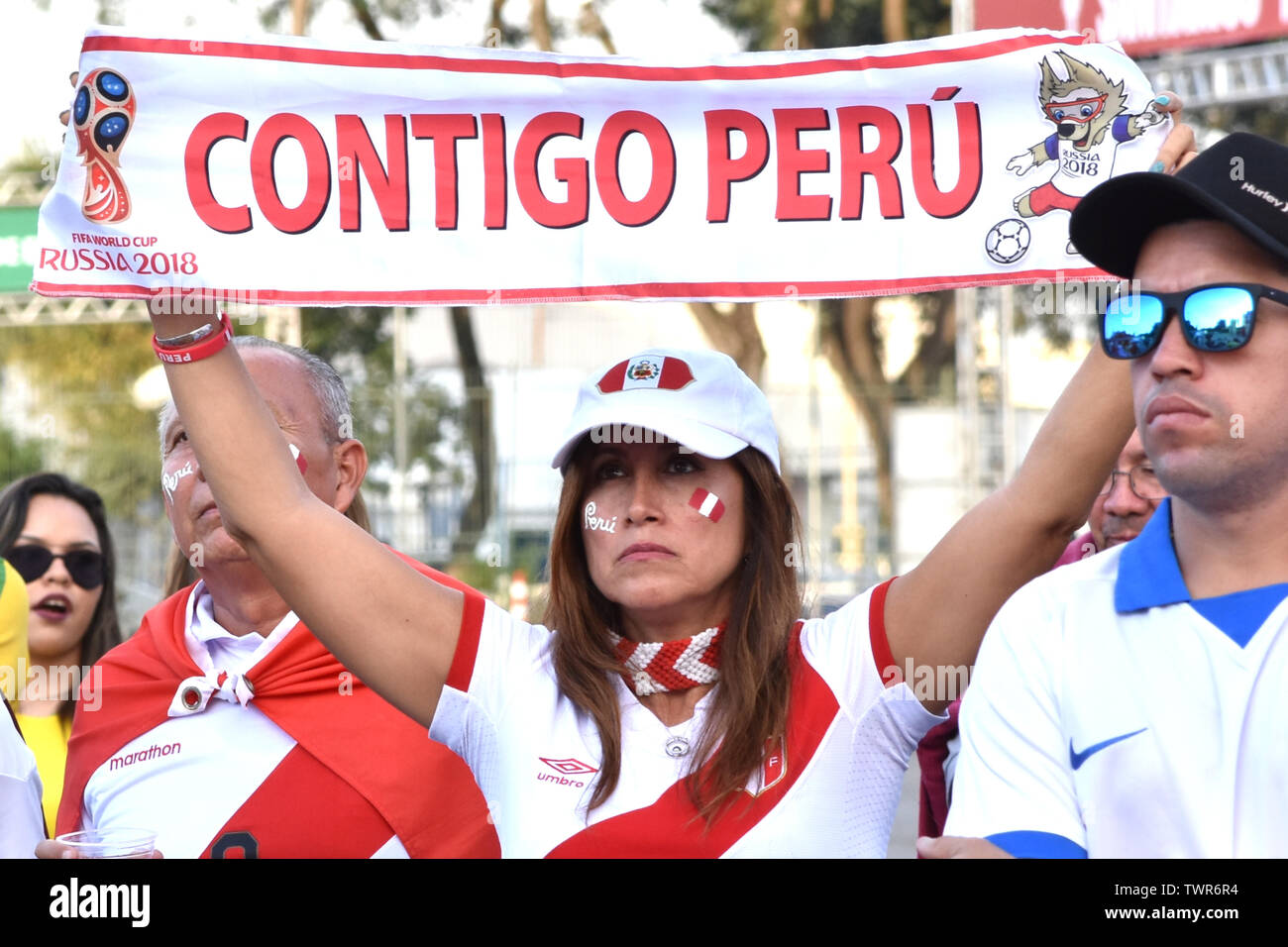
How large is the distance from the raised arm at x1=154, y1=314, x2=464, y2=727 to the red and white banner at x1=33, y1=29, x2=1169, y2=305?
34 cm

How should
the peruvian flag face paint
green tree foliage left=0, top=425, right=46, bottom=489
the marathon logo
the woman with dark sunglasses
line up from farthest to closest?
green tree foliage left=0, top=425, right=46, bottom=489 < the woman with dark sunglasses < the marathon logo < the peruvian flag face paint

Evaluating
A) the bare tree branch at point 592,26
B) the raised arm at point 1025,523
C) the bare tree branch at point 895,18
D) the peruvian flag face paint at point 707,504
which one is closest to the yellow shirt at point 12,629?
the peruvian flag face paint at point 707,504

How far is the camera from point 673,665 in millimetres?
2807

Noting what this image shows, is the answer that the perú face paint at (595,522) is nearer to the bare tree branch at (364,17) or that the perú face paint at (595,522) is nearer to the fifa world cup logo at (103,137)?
the fifa world cup logo at (103,137)

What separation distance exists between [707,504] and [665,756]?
18.0 inches

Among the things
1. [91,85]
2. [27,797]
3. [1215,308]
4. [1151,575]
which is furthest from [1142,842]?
[91,85]

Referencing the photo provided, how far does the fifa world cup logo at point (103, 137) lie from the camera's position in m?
2.89

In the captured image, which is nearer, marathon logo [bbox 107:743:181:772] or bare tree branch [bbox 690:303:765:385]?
marathon logo [bbox 107:743:181:772]

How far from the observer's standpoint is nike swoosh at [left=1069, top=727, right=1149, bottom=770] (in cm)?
201

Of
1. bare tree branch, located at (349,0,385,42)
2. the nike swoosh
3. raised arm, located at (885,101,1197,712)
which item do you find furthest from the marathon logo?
bare tree branch, located at (349,0,385,42)

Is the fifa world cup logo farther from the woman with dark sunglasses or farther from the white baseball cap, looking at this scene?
the woman with dark sunglasses

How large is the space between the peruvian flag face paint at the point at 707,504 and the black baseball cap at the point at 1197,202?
82cm

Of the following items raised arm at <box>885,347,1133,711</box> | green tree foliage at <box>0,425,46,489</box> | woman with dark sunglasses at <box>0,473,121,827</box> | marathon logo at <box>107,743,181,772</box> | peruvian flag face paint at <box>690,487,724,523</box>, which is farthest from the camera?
green tree foliage at <box>0,425,46,489</box>

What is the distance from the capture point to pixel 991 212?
310 cm
